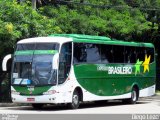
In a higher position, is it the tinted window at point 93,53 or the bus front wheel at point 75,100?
the tinted window at point 93,53

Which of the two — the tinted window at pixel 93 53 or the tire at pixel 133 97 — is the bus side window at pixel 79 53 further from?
the tire at pixel 133 97

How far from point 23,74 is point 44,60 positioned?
48.6 inches

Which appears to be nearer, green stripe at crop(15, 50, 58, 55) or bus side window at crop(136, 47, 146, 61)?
green stripe at crop(15, 50, 58, 55)

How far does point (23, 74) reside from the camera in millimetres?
22922

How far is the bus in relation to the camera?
22.4m

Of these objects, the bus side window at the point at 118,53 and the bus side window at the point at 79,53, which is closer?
the bus side window at the point at 79,53

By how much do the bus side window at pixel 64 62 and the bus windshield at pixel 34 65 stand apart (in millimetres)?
379

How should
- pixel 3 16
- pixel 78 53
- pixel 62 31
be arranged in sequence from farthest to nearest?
pixel 62 31 < pixel 3 16 < pixel 78 53

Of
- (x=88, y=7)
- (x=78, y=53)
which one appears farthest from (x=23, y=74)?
(x=88, y=7)

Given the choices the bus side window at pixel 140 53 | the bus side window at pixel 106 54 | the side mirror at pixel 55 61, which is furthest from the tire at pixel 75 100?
the bus side window at pixel 140 53

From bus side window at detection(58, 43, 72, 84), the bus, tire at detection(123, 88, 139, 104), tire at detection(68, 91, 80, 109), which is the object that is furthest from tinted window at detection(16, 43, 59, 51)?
tire at detection(123, 88, 139, 104)

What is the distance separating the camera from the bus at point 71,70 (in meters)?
22.4

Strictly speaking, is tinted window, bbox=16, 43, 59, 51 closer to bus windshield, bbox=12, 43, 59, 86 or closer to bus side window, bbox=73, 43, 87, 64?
bus windshield, bbox=12, 43, 59, 86

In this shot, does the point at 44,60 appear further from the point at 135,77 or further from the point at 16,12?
the point at 135,77
